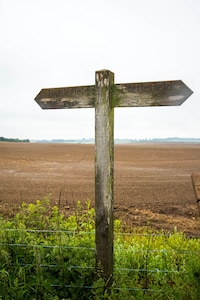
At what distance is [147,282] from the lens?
15.3 ft

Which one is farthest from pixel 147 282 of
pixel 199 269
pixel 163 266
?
pixel 199 269

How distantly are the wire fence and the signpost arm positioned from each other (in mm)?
293

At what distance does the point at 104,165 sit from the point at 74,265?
1223 mm

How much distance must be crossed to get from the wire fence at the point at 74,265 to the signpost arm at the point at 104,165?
→ 293mm

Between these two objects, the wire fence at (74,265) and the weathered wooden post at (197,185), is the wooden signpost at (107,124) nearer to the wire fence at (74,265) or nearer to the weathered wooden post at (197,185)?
the wire fence at (74,265)

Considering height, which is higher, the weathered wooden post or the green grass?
the weathered wooden post

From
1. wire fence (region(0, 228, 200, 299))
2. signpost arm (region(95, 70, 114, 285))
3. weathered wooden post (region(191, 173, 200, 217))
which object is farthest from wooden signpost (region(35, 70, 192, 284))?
weathered wooden post (region(191, 173, 200, 217))

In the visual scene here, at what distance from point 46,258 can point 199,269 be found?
178cm

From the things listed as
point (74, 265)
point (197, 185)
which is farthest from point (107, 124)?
point (74, 265)

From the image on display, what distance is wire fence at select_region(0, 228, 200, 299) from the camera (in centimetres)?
429

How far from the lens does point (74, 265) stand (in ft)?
14.5

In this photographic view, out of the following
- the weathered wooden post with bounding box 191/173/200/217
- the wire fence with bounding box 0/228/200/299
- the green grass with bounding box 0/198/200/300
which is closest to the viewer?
the weathered wooden post with bounding box 191/173/200/217

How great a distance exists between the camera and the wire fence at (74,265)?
14.1 feet

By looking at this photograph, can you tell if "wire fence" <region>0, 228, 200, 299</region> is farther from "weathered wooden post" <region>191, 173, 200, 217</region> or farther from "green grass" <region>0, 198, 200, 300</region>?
"weathered wooden post" <region>191, 173, 200, 217</region>
